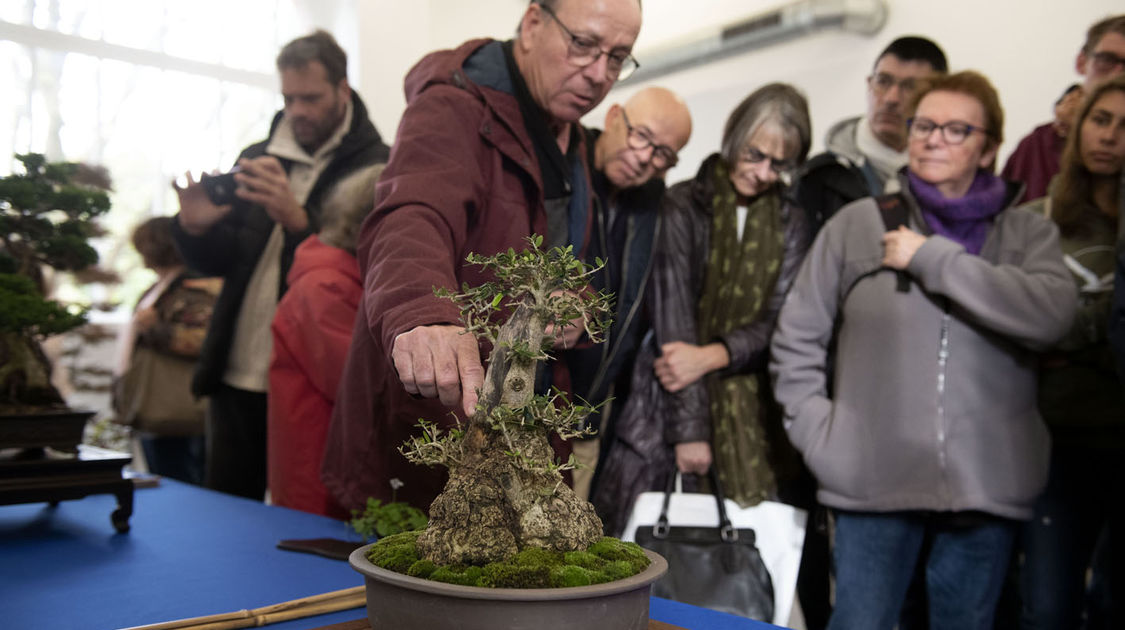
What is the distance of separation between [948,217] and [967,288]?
246 mm

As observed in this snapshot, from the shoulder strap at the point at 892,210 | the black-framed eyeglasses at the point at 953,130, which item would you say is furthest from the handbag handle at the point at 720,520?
the black-framed eyeglasses at the point at 953,130

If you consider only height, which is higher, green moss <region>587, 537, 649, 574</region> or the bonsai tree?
the bonsai tree

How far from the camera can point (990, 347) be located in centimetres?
193

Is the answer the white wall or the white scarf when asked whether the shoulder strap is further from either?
the white wall

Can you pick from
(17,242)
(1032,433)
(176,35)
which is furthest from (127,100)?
(1032,433)

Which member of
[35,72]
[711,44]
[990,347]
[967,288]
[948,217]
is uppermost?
[711,44]

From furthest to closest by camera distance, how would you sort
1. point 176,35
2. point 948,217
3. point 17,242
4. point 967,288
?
point 176,35 < point 17,242 < point 948,217 < point 967,288

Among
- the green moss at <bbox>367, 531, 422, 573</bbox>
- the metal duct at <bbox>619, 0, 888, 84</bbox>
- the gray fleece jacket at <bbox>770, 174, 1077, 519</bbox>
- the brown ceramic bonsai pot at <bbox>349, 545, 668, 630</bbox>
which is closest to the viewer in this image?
the brown ceramic bonsai pot at <bbox>349, 545, 668, 630</bbox>

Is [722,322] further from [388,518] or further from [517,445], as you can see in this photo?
[517,445]

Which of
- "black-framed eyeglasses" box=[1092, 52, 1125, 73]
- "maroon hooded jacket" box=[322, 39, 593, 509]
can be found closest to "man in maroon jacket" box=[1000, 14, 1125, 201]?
"black-framed eyeglasses" box=[1092, 52, 1125, 73]

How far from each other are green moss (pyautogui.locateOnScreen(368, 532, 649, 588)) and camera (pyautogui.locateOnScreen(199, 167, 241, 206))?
6.08 feet

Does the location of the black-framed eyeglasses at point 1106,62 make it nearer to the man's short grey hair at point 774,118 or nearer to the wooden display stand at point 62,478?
the man's short grey hair at point 774,118

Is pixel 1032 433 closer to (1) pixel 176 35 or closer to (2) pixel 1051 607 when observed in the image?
(2) pixel 1051 607

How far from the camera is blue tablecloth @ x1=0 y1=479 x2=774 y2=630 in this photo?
1.12m
